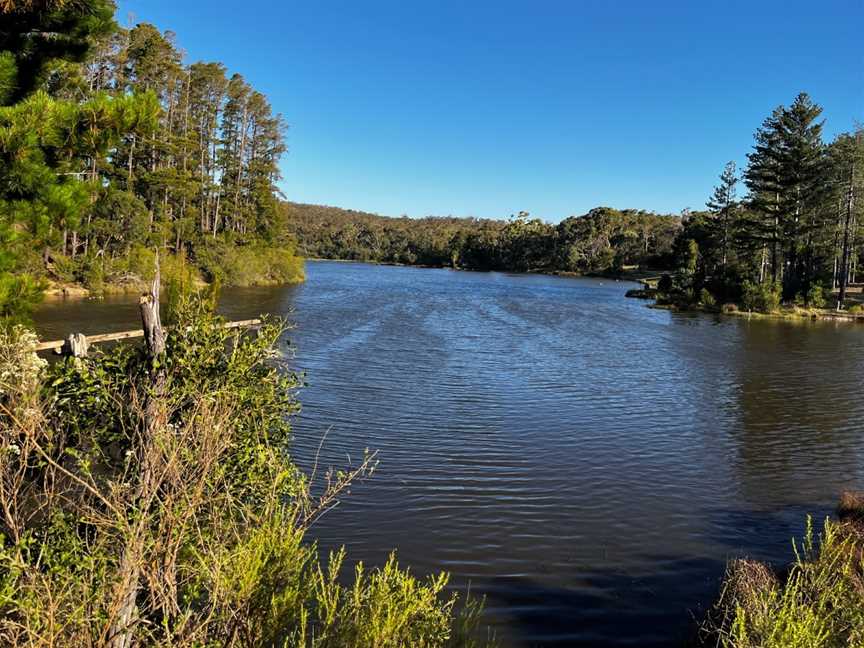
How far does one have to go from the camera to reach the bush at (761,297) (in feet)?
133

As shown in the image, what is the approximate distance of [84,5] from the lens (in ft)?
28.6

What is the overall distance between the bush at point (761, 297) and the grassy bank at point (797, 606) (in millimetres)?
36898

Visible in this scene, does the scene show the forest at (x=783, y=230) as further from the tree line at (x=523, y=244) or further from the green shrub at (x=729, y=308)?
the tree line at (x=523, y=244)

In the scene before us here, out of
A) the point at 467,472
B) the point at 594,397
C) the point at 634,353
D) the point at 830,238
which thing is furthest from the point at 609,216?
the point at 467,472

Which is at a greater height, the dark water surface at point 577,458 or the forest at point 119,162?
the forest at point 119,162

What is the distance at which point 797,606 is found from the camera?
5172mm

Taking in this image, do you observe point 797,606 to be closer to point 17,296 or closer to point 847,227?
point 17,296

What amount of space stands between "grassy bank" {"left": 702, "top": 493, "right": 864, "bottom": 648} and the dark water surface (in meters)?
0.72

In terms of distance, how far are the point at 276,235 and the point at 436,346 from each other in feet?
127

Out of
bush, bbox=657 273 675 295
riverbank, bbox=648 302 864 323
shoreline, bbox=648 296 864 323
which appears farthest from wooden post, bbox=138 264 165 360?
bush, bbox=657 273 675 295

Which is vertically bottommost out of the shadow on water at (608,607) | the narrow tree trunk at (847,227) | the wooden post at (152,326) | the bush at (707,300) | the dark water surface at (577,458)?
the shadow on water at (608,607)

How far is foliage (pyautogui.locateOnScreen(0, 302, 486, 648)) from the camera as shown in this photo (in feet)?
11.2

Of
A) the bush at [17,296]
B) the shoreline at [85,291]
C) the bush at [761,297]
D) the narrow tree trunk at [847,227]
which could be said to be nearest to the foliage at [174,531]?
the bush at [17,296]

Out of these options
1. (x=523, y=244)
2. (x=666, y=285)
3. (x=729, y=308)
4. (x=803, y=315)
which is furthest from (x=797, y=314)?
(x=523, y=244)
